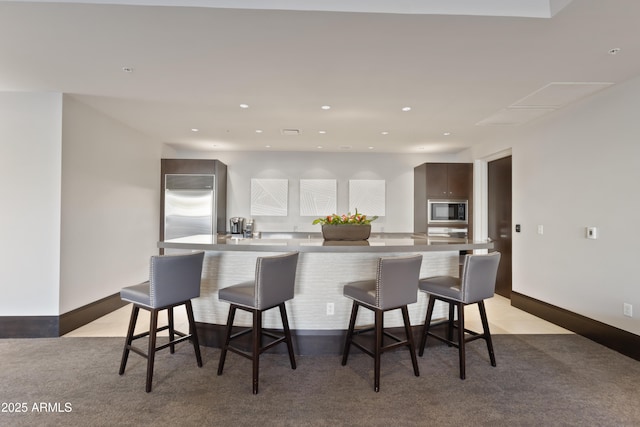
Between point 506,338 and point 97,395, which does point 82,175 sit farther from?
point 506,338

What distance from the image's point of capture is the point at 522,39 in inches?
85.6

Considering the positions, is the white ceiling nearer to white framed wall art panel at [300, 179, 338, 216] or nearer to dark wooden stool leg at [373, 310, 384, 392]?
dark wooden stool leg at [373, 310, 384, 392]

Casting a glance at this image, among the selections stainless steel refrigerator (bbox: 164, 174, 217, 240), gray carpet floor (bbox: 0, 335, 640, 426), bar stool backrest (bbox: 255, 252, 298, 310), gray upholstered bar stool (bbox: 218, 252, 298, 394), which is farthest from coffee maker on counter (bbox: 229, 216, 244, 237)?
bar stool backrest (bbox: 255, 252, 298, 310)

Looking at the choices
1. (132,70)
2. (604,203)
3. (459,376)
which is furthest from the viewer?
(604,203)

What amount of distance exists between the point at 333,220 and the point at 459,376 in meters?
1.61

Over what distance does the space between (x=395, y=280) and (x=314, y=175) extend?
13.4ft

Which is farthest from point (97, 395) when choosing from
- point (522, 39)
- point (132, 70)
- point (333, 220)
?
point (522, 39)

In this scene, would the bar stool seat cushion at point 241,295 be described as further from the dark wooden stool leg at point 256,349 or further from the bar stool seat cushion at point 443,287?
the bar stool seat cushion at point 443,287

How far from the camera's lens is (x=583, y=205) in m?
3.32

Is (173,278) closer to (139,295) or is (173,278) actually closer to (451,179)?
(139,295)

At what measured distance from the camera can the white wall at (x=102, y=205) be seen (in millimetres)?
3396

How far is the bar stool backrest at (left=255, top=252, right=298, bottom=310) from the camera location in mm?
2201

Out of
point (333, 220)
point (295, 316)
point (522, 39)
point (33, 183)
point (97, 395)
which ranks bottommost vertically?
point (97, 395)

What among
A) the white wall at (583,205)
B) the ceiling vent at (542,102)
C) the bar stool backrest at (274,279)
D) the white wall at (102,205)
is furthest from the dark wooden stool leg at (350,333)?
the white wall at (102,205)
